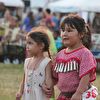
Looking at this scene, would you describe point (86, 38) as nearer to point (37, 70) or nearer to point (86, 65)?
point (86, 65)

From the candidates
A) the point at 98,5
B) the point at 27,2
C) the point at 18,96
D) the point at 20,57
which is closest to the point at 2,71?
the point at 20,57

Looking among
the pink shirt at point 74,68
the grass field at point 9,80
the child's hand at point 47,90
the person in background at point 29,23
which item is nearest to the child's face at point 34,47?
the child's hand at point 47,90

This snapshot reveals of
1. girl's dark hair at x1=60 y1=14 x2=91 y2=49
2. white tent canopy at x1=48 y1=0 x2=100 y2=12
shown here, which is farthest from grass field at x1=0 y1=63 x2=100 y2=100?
white tent canopy at x1=48 y1=0 x2=100 y2=12

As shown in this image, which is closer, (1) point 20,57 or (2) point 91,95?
(2) point 91,95

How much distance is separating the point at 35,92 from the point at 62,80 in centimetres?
48

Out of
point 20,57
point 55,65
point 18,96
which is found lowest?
point 20,57

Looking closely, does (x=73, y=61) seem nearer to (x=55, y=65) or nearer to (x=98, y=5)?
(x=55, y=65)

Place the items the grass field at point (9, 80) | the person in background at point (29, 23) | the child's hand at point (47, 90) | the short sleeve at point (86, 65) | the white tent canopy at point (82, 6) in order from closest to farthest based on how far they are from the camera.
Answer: the short sleeve at point (86, 65) < the child's hand at point (47, 90) < the grass field at point (9, 80) < the person in background at point (29, 23) < the white tent canopy at point (82, 6)

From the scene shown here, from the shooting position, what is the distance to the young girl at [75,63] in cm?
515

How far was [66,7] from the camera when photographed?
23.3m

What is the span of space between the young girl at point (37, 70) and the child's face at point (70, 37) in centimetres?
44

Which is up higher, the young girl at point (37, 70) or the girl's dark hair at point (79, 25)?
the girl's dark hair at point (79, 25)

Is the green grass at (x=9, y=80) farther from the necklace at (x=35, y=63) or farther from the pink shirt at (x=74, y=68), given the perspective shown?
the pink shirt at (x=74, y=68)

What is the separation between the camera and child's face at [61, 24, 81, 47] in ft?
17.4
